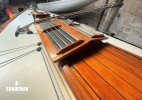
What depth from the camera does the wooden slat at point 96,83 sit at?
48 cm

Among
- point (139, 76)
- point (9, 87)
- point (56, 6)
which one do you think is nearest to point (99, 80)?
point (139, 76)

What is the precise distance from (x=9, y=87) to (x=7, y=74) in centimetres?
21

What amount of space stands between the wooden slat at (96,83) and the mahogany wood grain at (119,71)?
185 mm

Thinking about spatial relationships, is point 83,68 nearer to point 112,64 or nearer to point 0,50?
point 112,64

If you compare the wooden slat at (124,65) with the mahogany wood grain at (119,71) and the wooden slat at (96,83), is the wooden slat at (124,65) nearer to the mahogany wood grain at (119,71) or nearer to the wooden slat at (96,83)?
the mahogany wood grain at (119,71)

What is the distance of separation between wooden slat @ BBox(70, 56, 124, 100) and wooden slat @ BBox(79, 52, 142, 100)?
0.04 m

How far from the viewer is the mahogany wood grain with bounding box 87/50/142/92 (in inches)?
21.8

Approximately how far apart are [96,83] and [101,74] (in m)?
0.11

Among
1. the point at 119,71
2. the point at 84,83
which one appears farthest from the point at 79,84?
the point at 119,71

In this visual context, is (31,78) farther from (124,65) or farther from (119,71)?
(124,65)

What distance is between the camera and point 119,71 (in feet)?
2.13

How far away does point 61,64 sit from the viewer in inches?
29.7

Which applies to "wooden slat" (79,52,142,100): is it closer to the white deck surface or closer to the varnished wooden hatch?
the varnished wooden hatch

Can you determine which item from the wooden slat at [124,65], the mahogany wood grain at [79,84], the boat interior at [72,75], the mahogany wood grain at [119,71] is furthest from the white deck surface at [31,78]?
the wooden slat at [124,65]
